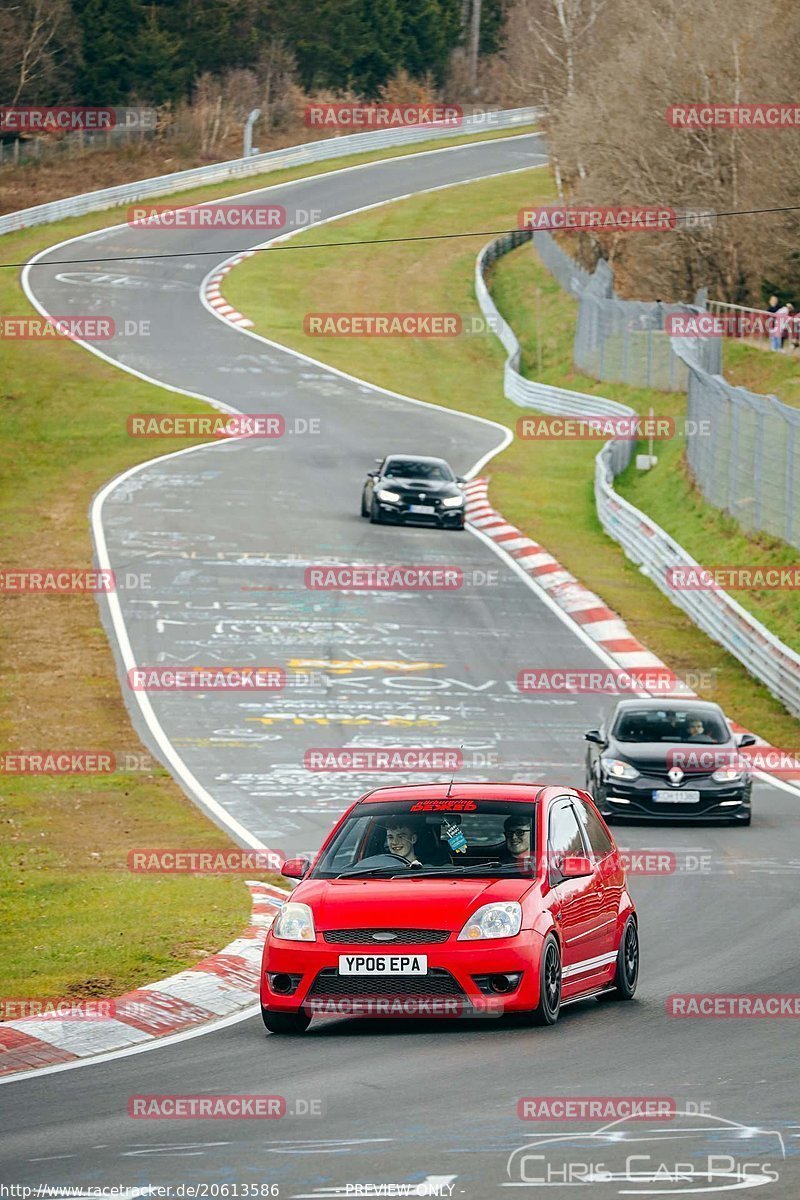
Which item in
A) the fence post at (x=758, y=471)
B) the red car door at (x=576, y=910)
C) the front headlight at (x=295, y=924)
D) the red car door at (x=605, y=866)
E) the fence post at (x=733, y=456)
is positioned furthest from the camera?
the fence post at (x=733, y=456)

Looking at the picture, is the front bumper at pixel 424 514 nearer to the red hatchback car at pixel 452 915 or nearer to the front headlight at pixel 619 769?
the front headlight at pixel 619 769

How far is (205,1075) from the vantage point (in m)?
9.57

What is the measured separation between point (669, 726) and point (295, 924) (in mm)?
12250

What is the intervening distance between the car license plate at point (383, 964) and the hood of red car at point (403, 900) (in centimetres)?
16

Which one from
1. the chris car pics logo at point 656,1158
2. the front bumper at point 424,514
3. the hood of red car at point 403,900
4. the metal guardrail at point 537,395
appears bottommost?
the front bumper at point 424,514

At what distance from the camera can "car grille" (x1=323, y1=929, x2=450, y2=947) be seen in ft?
34.9

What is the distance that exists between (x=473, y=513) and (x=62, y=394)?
46.9ft

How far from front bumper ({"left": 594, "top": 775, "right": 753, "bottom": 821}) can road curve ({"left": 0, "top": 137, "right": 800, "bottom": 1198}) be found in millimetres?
257

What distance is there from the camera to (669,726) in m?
22.6

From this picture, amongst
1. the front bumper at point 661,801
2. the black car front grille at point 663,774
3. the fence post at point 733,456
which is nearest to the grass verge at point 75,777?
the front bumper at point 661,801

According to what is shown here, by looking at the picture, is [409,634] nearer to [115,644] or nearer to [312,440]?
[115,644]

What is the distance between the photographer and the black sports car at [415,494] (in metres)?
39.6

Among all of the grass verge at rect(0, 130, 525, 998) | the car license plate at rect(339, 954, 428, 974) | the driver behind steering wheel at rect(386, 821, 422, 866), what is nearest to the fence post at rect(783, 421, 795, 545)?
the grass verge at rect(0, 130, 525, 998)

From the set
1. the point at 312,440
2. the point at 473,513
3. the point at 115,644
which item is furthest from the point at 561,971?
the point at 312,440
